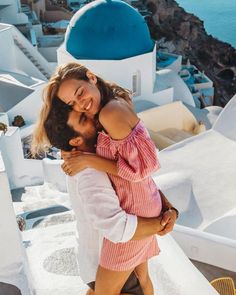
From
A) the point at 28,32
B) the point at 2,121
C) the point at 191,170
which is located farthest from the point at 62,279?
the point at 28,32

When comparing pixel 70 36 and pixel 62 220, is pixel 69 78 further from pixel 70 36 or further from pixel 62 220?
pixel 70 36

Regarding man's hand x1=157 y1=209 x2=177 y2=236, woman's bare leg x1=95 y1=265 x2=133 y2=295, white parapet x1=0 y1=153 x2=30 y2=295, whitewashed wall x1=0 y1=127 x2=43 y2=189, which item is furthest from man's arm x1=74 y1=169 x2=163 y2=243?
whitewashed wall x1=0 y1=127 x2=43 y2=189

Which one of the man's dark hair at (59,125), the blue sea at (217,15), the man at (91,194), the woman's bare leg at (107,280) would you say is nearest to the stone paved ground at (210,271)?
the woman's bare leg at (107,280)

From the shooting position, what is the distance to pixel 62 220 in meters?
6.57

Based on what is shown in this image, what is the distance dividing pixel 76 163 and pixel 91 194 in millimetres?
197

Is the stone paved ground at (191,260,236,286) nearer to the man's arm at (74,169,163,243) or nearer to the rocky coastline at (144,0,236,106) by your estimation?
the man's arm at (74,169,163,243)

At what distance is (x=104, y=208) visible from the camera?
2.33 m

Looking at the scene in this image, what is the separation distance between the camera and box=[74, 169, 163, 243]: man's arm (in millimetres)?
2326

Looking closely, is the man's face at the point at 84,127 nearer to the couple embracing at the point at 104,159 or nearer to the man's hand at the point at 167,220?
the couple embracing at the point at 104,159

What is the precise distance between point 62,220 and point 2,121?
19.3ft

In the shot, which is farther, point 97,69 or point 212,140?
point 97,69

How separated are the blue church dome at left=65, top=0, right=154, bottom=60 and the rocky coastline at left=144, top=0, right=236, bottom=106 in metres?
26.1

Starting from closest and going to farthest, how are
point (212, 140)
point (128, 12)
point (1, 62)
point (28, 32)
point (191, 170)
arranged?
1. point (191, 170)
2. point (212, 140)
3. point (128, 12)
4. point (1, 62)
5. point (28, 32)

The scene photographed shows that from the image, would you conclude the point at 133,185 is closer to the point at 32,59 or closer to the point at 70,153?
the point at 70,153
